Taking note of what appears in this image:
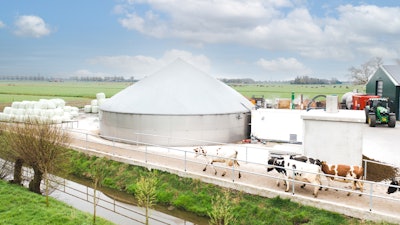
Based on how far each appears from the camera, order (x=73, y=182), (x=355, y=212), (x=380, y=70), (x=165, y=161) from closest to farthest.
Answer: (x=355, y=212) → (x=165, y=161) → (x=73, y=182) → (x=380, y=70)

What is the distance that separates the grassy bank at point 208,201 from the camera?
44.3 ft

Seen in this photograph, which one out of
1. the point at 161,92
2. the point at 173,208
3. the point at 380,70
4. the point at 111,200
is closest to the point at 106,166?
the point at 111,200

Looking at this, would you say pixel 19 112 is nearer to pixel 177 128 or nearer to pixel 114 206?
pixel 177 128

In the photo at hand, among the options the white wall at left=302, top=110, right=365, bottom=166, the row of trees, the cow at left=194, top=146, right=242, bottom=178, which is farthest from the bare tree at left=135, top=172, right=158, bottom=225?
the white wall at left=302, top=110, right=365, bottom=166

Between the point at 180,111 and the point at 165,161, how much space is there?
534 centimetres

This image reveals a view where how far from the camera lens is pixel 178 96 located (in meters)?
26.3

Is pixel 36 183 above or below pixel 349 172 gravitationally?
below

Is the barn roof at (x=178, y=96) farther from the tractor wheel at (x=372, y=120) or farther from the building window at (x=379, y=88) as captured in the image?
the building window at (x=379, y=88)

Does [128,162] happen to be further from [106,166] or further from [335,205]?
[335,205]

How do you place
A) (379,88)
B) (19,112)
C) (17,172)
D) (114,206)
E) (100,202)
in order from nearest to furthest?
(114,206) → (100,202) → (17,172) → (19,112) → (379,88)

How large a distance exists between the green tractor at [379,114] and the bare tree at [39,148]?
25769 mm

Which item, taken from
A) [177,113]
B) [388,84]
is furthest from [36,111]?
[388,84]

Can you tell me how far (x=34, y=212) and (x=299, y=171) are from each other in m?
11.0

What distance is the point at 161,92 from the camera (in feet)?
88.1
